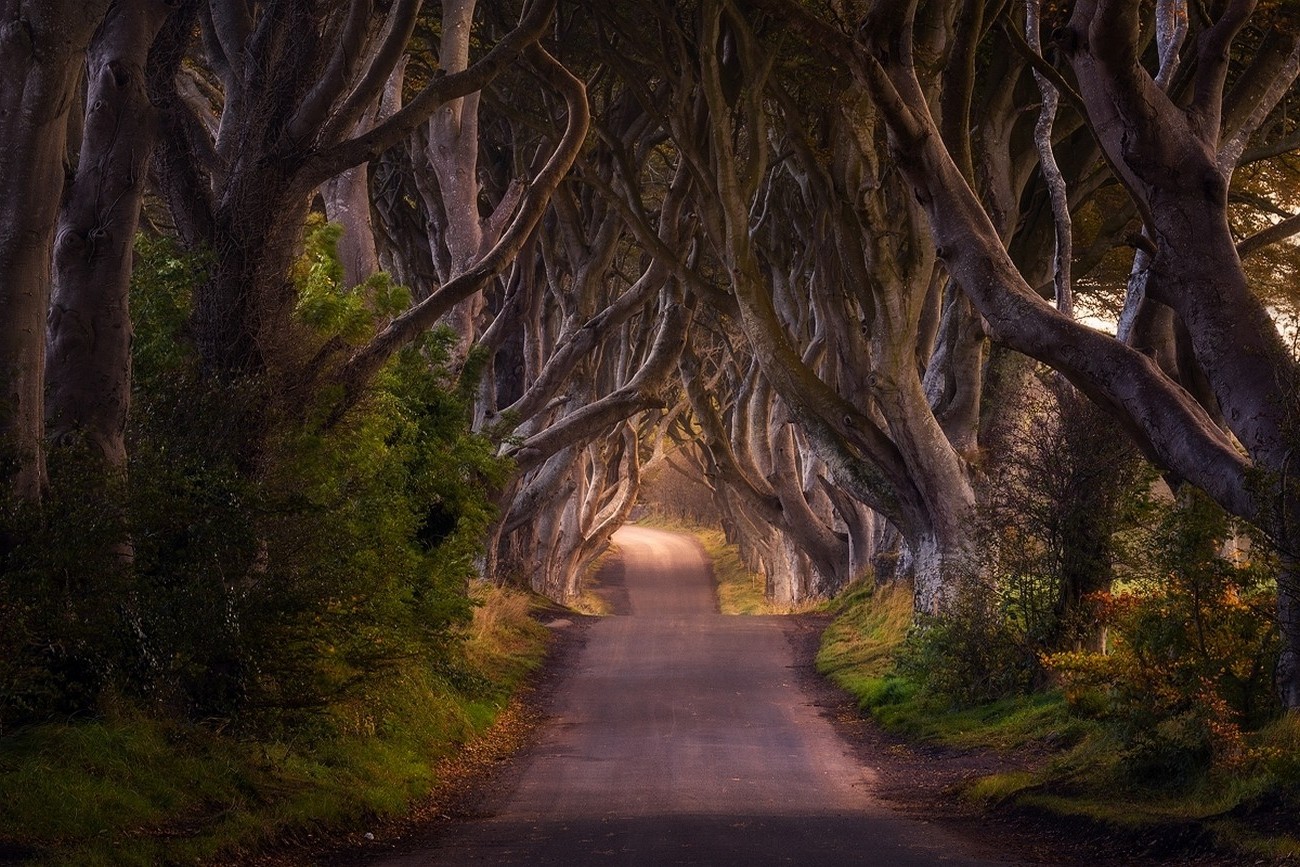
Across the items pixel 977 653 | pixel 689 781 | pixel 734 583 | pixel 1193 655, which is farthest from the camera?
pixel 734 583

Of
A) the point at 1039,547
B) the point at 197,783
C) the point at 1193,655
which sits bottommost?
the point at 197,783

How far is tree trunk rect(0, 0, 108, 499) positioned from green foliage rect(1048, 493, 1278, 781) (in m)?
7.60

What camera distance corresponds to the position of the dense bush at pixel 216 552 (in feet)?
26.8

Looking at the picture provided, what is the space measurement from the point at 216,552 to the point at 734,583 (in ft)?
148

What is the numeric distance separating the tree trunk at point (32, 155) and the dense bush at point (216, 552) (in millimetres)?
734

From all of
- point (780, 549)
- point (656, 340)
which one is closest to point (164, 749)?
point (656, 340)

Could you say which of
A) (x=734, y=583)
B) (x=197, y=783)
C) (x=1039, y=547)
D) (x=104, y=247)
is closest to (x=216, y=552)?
(x=197, y=783)

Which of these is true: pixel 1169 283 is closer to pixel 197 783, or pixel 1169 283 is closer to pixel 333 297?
pixel 333 297

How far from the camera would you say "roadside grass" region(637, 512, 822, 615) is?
37.7 m

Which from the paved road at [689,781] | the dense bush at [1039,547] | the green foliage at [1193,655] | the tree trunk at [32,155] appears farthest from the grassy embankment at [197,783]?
the dense bush at [1039,547]

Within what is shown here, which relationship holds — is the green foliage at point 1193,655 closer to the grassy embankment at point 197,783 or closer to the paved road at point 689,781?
the paved road at point 689,781

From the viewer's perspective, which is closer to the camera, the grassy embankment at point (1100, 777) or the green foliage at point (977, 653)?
the grassy embankment at point (1100, 777)

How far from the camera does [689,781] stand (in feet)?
40.4

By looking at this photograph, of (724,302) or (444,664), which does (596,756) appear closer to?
(444,664)
